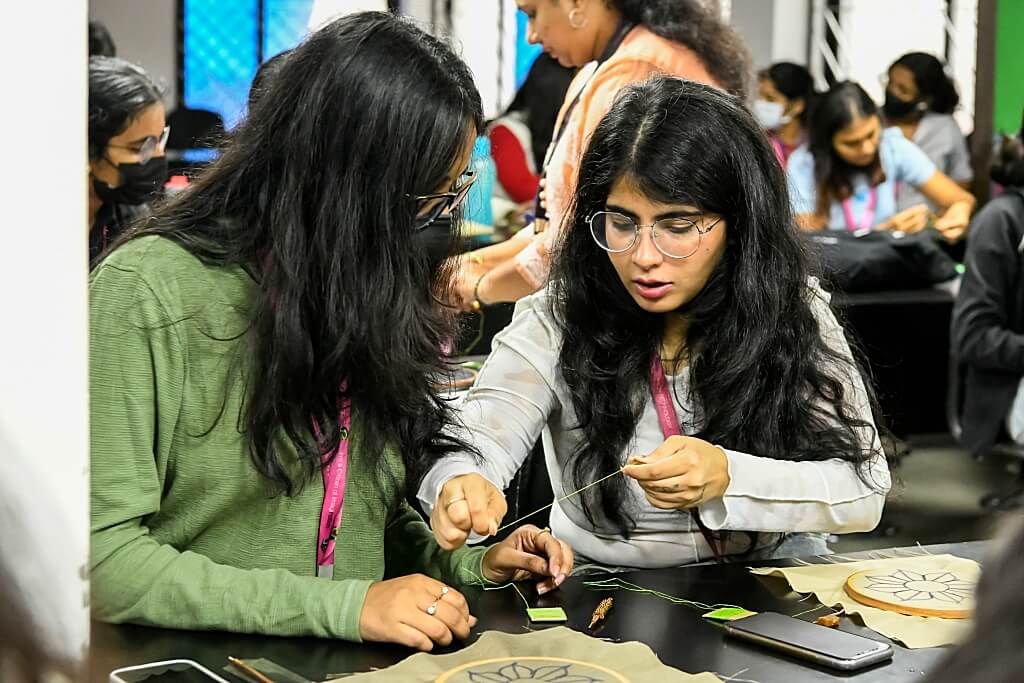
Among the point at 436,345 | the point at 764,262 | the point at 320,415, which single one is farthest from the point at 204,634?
the point at 764,262

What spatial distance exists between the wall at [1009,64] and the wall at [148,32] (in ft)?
14.8

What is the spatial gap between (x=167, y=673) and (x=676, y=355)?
103 centimetres

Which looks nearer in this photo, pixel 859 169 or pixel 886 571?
pixel 886 571

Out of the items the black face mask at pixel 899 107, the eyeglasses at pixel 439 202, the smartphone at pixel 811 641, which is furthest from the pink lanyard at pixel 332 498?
the black face mask at pixel 899 107

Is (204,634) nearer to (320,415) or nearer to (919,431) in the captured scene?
(320,415)

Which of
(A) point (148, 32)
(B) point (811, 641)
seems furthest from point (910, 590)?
(A) point (148, 32)

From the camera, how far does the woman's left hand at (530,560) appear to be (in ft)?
5.66

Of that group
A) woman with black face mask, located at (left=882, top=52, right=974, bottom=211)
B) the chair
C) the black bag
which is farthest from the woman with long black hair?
woman with black face mask, located at (left=882, top=52, right=974, bottom=211)

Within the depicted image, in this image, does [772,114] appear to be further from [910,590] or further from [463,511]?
[463,511]

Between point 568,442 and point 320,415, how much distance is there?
62cm

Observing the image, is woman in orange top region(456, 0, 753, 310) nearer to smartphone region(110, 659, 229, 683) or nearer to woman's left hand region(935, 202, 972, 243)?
smartphone region(110, 659, 229, 683)

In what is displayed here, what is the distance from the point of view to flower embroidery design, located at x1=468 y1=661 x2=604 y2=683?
138cm

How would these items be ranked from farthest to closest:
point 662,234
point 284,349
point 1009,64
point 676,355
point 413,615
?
point 1009,64 < point 676,355 < point 662,234 < point 284,349 < point 413,615

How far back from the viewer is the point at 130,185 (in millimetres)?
3115
